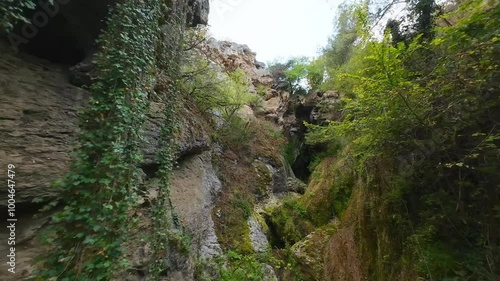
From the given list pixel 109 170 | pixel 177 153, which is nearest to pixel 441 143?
pixel 109 170

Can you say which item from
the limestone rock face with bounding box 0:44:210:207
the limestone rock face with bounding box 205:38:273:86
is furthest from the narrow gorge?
the limestone rock face with bounding box 205:38:273:86

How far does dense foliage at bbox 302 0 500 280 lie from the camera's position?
3055mm

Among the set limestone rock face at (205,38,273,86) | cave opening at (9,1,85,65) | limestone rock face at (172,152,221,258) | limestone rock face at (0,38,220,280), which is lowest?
limestone rock face at (172,152,221,258)

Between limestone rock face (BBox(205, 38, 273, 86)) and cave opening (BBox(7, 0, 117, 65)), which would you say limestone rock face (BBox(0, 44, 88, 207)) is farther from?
limestone rock face (BBox(205, 38, 273, 86))

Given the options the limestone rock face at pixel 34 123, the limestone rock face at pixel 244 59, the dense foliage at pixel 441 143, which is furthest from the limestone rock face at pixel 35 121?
the limestone rock face at pixel 244 59

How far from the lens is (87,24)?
4.48 meters

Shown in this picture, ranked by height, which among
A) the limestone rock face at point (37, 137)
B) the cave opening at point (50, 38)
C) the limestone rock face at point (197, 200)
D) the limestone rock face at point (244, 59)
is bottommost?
the limestone rock face at point (197, 200)

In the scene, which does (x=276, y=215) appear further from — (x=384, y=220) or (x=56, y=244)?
(x=56, y=244)

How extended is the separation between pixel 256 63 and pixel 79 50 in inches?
725

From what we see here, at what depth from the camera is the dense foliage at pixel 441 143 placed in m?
3.05

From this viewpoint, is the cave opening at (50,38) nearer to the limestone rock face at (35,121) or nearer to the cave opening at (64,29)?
the cave opening at (64,29)

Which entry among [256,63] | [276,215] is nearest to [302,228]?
[276,215]

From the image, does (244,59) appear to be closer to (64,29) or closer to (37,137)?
(64,29)

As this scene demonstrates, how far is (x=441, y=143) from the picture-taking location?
12.1 feet
